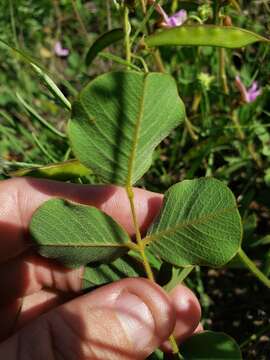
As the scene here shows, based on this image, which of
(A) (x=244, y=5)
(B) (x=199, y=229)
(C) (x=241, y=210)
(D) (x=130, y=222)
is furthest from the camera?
(A) (x=244, y=5)

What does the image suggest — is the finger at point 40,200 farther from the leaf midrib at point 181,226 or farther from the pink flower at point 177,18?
the pink flower at point 177,18

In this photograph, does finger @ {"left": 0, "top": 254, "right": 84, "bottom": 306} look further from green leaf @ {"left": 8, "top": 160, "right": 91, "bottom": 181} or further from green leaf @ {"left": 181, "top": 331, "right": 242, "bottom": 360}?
green leaf @ {"left": 181, "top": 331, "right": 242, "bottom": 360}

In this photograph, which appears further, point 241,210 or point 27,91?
point 27,91

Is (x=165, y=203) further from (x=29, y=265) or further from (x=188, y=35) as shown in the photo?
(x=29, y=265)

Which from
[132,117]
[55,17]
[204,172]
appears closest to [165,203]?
[132,117]

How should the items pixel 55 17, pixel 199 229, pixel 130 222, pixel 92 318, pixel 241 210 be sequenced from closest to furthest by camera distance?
pixel 199 229 → pixel 92 318 → pixel 130 222 → pixel 241 210 → pixel 55 17

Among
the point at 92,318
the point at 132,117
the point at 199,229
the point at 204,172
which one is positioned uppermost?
the point at 132,117

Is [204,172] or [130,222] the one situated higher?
[130,222]

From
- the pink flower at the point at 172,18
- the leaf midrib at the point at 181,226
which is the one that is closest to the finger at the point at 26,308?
the leaf midrib at the point at 181,226
